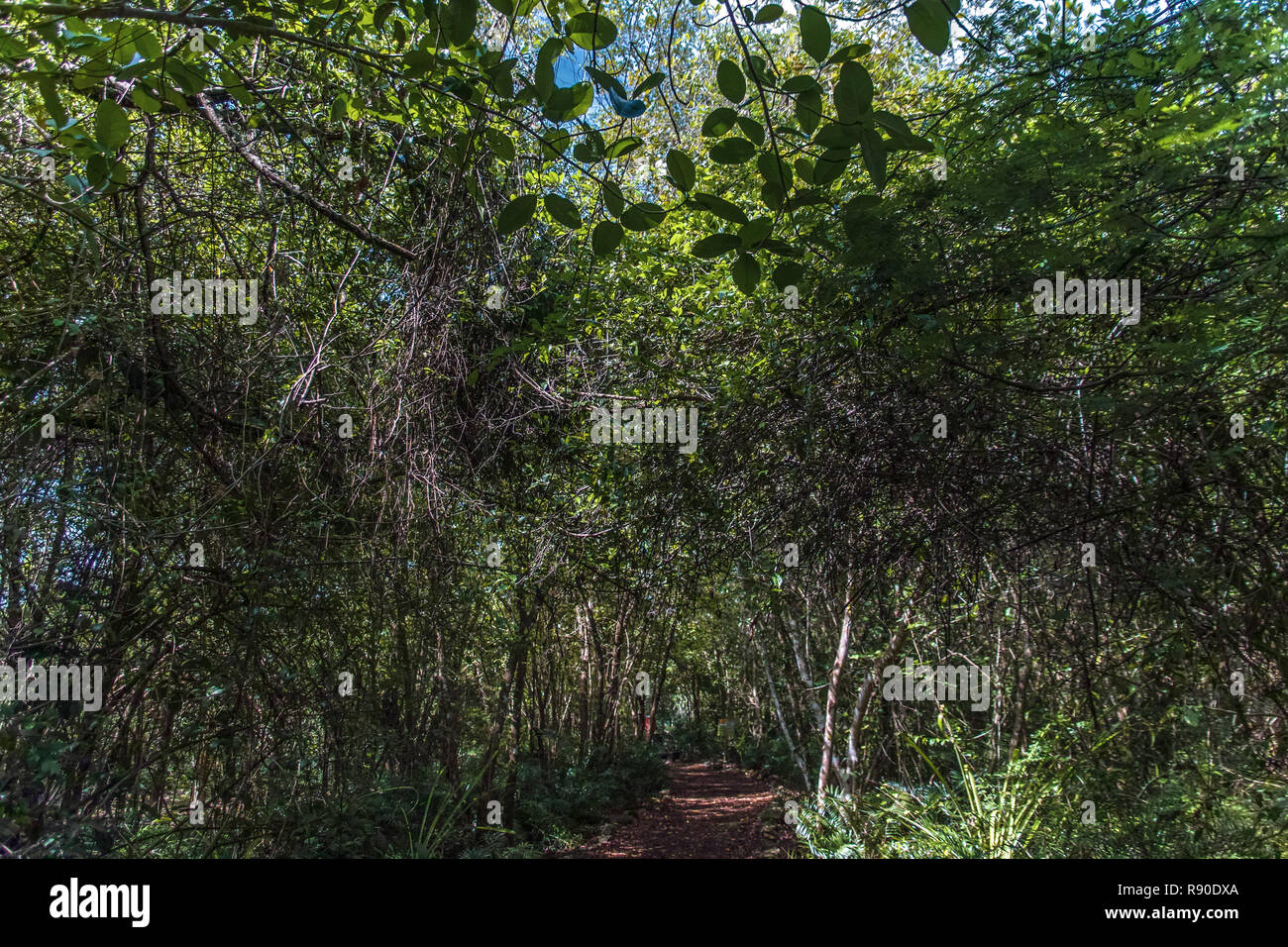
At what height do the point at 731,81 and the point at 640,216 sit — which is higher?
the point at 731,81

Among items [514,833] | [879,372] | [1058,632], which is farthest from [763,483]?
[514,833]

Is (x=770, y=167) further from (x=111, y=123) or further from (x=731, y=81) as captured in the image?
(x=111, y=123)

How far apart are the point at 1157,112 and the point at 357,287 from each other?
11.1 ft

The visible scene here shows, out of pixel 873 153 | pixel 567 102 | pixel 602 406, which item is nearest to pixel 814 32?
pixel 873 153

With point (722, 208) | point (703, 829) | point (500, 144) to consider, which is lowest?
point (703, 829)

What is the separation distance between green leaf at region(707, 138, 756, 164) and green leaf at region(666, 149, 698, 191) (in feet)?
0.16

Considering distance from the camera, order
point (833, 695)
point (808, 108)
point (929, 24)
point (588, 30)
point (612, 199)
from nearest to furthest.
Result: point (929, 24) → point (808, 108) → point (588, 30) → point (612, 199) → point (833, 695)

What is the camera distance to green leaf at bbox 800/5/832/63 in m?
0.97

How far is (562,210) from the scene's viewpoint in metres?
1.33

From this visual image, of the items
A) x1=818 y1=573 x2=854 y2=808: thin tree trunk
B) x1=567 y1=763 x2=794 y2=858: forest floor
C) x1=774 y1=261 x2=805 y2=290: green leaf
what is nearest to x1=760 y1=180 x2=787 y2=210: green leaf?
x1=774 y1=261 x2=805 y2=290: green leaf

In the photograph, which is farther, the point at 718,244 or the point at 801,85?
the point at 718,244

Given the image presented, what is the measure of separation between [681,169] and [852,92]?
0.31m

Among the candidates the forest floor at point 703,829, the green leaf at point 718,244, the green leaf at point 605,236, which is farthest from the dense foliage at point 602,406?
the forest floor at point 703,829
